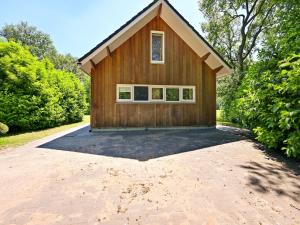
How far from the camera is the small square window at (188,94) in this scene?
39.6 feet

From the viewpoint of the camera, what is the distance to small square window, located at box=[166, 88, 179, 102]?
1178 cm

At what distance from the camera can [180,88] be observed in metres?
11.9

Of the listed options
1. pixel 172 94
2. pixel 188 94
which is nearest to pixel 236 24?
pixel 188 94

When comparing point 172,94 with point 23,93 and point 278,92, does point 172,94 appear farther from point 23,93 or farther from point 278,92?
point 23,93

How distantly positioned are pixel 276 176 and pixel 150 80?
8.22 meters

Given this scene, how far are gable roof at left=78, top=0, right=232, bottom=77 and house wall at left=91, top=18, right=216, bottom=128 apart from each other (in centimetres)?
28

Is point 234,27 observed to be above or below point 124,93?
above

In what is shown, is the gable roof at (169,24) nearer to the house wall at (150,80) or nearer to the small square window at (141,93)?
the house wall at (150,80)

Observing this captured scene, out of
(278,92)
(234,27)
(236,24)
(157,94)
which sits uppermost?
(236,24)

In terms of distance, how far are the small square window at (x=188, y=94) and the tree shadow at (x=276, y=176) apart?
6592 mm

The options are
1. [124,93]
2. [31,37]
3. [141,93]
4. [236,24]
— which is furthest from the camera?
[31,37]

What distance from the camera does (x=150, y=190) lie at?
3.69 meters

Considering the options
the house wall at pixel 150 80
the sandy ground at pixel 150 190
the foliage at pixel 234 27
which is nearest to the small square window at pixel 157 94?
the house wall at pixel 150 80

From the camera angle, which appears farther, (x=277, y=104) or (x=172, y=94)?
(x=172, y=94)
